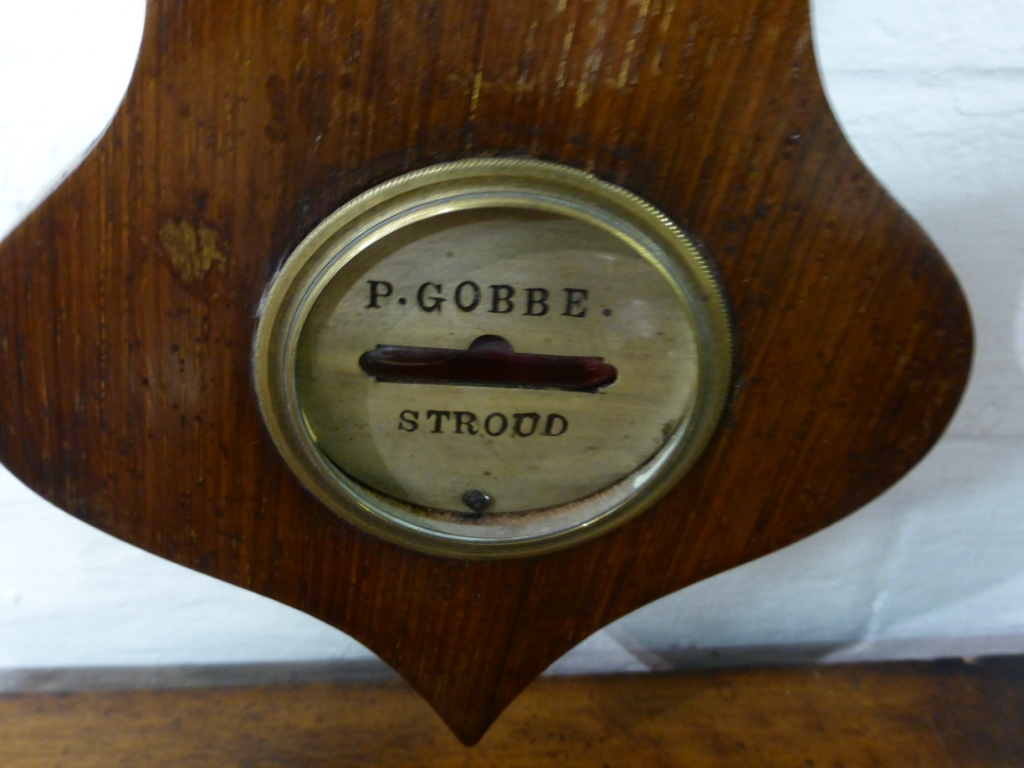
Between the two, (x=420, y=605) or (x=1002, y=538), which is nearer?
(x=420, y=605)

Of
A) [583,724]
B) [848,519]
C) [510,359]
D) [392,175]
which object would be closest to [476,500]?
[510,359]

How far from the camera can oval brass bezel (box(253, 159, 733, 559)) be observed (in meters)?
0.42

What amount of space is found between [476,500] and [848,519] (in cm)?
46

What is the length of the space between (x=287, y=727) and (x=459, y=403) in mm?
422

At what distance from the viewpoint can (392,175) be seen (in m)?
0.42

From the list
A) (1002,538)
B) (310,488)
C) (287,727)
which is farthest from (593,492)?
(1002,538)

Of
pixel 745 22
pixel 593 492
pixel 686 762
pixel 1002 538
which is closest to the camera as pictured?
pixel 745 22

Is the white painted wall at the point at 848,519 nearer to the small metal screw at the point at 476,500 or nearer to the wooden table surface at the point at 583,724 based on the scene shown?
the wooden table surface at the point at 583,724

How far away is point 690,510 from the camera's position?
513mm

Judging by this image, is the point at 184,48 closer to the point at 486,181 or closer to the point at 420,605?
the point at 486,181

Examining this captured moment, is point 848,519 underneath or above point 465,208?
underneath

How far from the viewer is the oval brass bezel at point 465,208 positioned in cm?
42

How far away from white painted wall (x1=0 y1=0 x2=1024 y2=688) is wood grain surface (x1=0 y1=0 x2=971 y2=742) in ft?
0.71

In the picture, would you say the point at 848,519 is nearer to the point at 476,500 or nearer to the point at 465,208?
the point at 476,500
